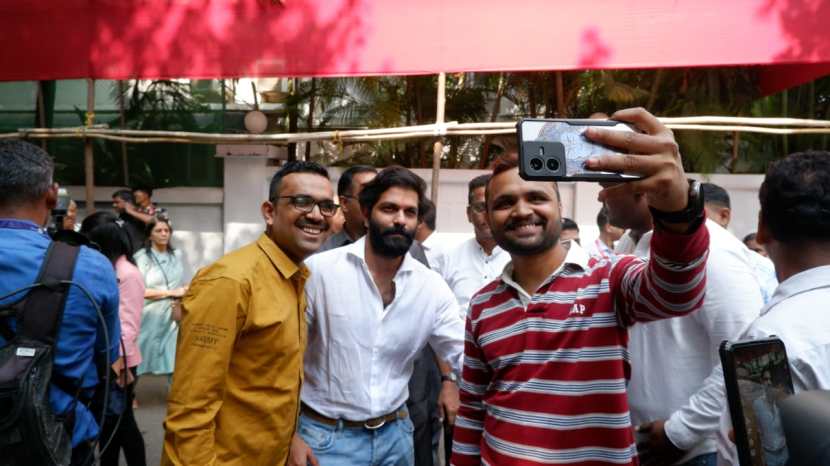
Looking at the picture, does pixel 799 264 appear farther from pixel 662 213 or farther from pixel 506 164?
pixel 506 164

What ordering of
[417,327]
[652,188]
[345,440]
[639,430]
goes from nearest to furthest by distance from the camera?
[652,188] → [639,430] → [345,440] → [417,327]

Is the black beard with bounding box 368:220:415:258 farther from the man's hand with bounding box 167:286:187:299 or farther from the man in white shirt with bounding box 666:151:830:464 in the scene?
the man's hand with bounding box 167:286:187:299

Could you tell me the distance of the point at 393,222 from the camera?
292cm

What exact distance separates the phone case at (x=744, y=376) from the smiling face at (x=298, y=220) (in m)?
1.75

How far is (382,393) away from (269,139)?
4.53 m

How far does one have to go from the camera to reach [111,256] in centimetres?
434

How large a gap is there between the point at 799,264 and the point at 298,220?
1.63m

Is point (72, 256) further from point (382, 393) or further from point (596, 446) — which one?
point (596, 446)

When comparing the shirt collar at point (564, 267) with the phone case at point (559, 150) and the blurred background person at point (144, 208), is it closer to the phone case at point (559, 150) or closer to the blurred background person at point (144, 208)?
the phone case at point (559, 150)

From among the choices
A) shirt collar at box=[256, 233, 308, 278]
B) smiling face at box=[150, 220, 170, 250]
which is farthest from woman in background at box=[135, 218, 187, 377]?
shirt collar at box=[256, 233, 308, 278]

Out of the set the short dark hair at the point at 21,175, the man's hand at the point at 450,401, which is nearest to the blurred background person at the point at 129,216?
the short dark hair at the point at 21,175

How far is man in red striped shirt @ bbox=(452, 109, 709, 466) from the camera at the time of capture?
6.13 feet

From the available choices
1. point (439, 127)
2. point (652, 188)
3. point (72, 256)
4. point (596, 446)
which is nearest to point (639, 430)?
point (596, 446)

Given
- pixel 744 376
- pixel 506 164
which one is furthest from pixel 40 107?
pixel 744 376
